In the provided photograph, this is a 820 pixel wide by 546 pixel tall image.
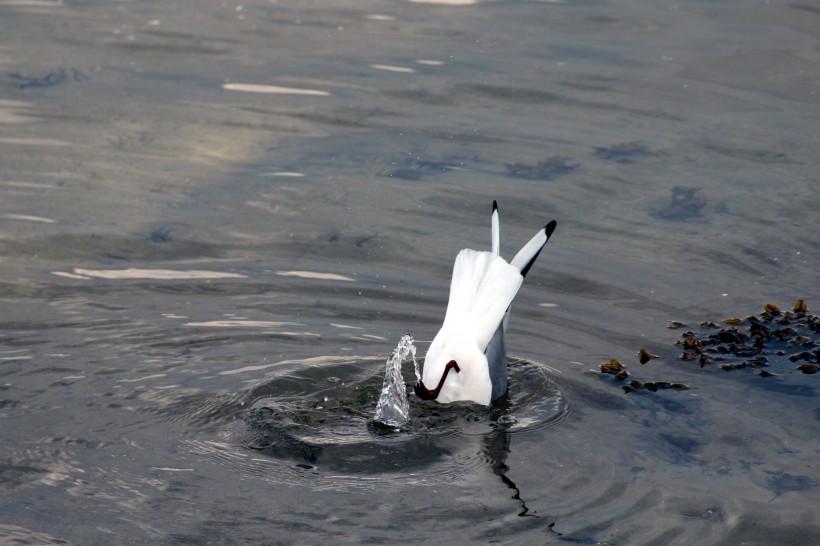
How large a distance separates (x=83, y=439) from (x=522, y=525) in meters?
2.68

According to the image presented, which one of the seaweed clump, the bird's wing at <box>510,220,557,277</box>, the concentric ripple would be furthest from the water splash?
the seaweed clump

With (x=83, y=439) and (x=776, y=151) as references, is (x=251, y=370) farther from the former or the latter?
(x=776, y=151)

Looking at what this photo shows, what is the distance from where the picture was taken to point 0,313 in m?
8.45

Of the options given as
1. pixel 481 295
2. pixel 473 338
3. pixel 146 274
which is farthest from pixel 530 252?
pixel 146 274

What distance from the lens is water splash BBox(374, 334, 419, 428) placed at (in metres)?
7.20

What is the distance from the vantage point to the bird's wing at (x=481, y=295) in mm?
7500

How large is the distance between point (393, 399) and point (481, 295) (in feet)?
2.95

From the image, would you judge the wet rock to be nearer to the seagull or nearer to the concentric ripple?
the concentric ripple

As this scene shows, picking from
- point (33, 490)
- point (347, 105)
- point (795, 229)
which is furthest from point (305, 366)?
point (347, 105)

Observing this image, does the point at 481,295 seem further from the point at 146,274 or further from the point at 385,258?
the point at 146,274

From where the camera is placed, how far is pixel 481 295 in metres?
7.51

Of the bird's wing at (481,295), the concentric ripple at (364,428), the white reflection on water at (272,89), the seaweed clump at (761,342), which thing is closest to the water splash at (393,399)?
the concentric ripple at (364,428)

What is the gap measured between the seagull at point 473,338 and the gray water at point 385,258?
204 millimetres

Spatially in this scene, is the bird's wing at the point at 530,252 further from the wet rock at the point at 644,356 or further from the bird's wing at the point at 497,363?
the wet rock at the point at 644,356
